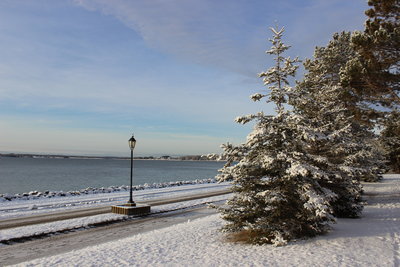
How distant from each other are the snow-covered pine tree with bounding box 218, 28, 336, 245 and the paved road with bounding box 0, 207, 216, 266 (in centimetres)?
494

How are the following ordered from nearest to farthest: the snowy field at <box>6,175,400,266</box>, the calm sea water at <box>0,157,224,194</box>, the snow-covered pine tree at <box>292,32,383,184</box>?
the snowy field at <box>6,175,400,266</box> < the snow-covered pine tree at <box>292,32,383,184</box> < the calm sea water at <box>0,157,224,194</box>

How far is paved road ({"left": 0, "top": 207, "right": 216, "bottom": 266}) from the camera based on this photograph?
31.2 feet

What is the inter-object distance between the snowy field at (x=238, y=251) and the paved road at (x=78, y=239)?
0.88m

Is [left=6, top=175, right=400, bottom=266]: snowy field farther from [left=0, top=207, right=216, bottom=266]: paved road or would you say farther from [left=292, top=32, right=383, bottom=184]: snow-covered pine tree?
[left=292, top=32, right=383, bottom=184]: snow-covered pine tree

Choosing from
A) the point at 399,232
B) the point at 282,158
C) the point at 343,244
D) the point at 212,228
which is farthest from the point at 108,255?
the point at 399,232

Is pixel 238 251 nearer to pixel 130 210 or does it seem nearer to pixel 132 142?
pixel 130 210

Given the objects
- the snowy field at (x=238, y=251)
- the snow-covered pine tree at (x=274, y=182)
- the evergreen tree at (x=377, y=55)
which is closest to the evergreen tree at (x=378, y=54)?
the evergreen tree at (x=377, y=55)

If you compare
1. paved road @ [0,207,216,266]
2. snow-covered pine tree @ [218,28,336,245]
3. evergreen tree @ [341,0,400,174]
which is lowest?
paved road @ [0,207,216,266]

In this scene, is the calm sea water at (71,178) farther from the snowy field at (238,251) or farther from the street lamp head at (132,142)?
the snowy field at (238,251)

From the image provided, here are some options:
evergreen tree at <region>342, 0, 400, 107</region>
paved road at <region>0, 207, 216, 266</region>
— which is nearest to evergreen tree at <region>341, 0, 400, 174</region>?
evergreen tree at <region>342, 0, 400, 107</region>

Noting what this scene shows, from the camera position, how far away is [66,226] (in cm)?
1361

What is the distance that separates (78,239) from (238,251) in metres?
6.23

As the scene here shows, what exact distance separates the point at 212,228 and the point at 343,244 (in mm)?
5204

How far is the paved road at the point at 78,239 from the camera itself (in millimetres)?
9516
